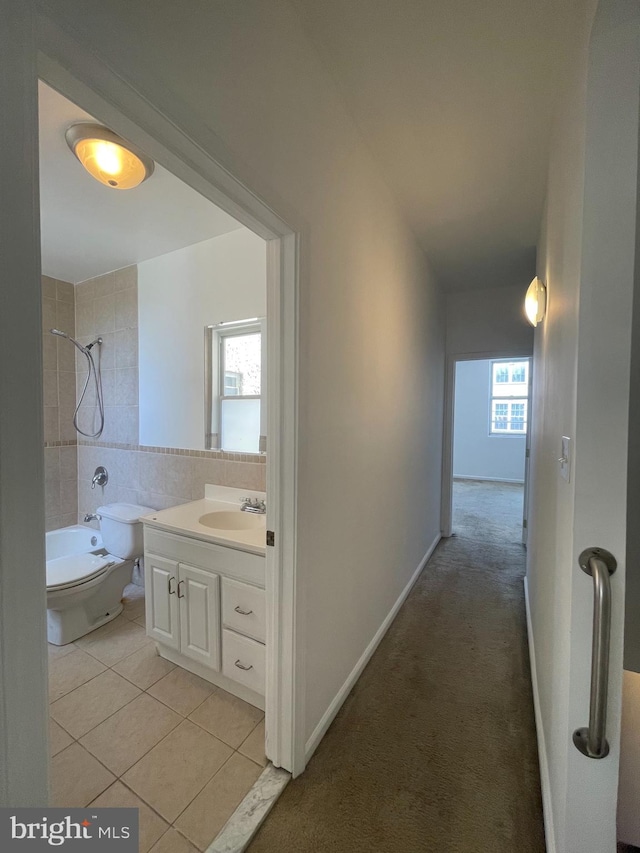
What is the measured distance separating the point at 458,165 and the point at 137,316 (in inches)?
100

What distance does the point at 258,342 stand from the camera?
8.03 feet

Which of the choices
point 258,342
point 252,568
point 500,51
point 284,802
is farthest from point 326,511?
point 500,51

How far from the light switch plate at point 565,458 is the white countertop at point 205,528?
47.3 inches

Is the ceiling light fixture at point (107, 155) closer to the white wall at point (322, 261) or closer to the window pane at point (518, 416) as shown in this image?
the white wall at point (322, 261)

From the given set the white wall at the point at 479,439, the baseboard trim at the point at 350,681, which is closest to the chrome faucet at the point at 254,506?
the baseboard trim at the point at 350,681

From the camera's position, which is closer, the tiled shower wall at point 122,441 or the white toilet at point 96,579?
the white toilet at point 96,579

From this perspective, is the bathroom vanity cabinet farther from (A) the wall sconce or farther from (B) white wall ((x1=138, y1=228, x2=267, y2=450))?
(A) the wall sconce

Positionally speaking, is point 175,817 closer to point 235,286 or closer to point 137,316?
point 235,286

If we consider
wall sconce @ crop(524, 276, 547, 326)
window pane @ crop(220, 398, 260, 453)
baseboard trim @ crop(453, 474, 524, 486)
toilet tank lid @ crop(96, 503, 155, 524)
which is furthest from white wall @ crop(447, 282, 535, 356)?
baseboard trim @ crop(453, 474, 524, 486)

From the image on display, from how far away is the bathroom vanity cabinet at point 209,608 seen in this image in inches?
65.3

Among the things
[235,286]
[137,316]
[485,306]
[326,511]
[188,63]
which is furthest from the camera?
[485,306]

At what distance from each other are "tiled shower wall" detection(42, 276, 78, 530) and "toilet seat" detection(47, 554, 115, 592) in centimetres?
101

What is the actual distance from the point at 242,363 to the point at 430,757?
2343 millimetres

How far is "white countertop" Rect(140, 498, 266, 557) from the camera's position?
5.45ft
